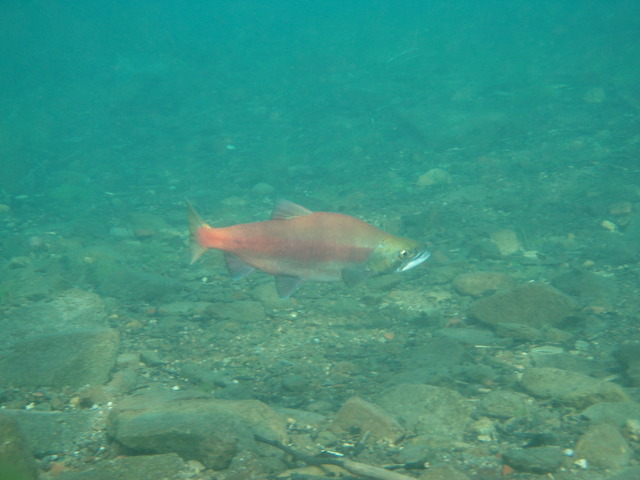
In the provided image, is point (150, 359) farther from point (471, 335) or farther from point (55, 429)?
point (471, 335)

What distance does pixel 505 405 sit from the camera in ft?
12.6

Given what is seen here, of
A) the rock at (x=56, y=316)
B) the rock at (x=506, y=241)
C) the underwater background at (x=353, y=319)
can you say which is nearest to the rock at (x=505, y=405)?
the underwater background at (x=353, y=319)

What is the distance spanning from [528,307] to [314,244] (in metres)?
2.81

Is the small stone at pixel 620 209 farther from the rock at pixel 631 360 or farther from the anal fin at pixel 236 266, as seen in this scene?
the anal fin at pixel 236 266

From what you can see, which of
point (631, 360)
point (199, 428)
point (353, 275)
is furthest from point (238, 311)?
point (631, 360)

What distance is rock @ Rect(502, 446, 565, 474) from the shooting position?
2959 mm

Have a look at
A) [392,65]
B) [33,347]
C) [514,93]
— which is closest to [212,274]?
[33,347]

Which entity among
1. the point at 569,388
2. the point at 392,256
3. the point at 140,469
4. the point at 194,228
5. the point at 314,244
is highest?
the point at 194,228

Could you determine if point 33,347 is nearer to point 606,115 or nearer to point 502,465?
point 502,465

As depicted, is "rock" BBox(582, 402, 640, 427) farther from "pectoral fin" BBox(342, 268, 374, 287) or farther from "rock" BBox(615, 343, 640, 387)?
"pectoral fin" BBox(342, 268, 374, 287)

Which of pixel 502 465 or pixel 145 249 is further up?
pixel 502 465

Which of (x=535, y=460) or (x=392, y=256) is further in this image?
(x=392, y=256)

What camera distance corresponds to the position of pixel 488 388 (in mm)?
4285

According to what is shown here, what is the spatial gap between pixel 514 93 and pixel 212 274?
17791 mm
